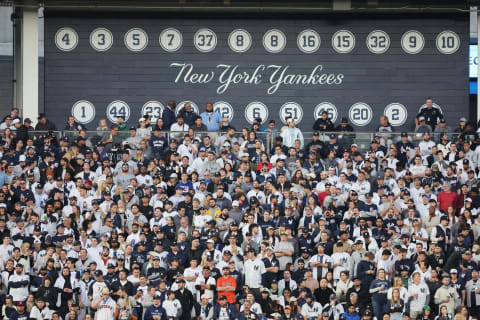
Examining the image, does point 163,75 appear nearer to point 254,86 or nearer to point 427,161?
point 254,86

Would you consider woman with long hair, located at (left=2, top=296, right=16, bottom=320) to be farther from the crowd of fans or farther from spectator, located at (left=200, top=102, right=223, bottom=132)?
spectator, located at (left=200, top=102, right=223, bottom=132)

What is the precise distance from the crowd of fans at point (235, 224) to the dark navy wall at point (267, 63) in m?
4.02

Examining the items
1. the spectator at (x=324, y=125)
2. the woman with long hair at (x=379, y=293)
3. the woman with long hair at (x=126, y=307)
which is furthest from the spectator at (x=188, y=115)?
the woman with long hair at (x=379, y=293)

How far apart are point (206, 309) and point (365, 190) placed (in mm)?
6109

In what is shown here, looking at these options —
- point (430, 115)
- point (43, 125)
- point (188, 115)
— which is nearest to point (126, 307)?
point (43, 125)

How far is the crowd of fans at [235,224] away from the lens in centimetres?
2775

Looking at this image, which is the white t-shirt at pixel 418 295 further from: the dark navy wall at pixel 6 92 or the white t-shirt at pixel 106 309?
the dark navy wall at pixel 6 92

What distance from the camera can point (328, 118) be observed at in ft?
119

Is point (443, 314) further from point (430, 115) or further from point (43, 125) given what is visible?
point (43, 125)

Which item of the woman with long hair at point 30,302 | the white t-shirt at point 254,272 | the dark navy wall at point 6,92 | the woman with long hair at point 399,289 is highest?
the dark navy wall at point 6,92

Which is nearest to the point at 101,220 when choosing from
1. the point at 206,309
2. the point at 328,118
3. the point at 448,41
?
the point at 206,309

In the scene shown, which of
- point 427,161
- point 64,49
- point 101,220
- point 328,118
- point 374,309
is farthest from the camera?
point 64,49

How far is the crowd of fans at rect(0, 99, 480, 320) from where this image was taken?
27.8 meters

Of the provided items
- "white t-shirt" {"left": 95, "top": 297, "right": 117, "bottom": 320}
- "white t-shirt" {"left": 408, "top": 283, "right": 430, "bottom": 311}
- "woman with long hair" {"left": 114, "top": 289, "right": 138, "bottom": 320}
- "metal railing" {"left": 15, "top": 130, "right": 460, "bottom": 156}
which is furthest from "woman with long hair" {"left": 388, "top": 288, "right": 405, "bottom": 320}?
"metal railing" {"left": 15, "top": 130, "right": 460, "bottom": 156}
